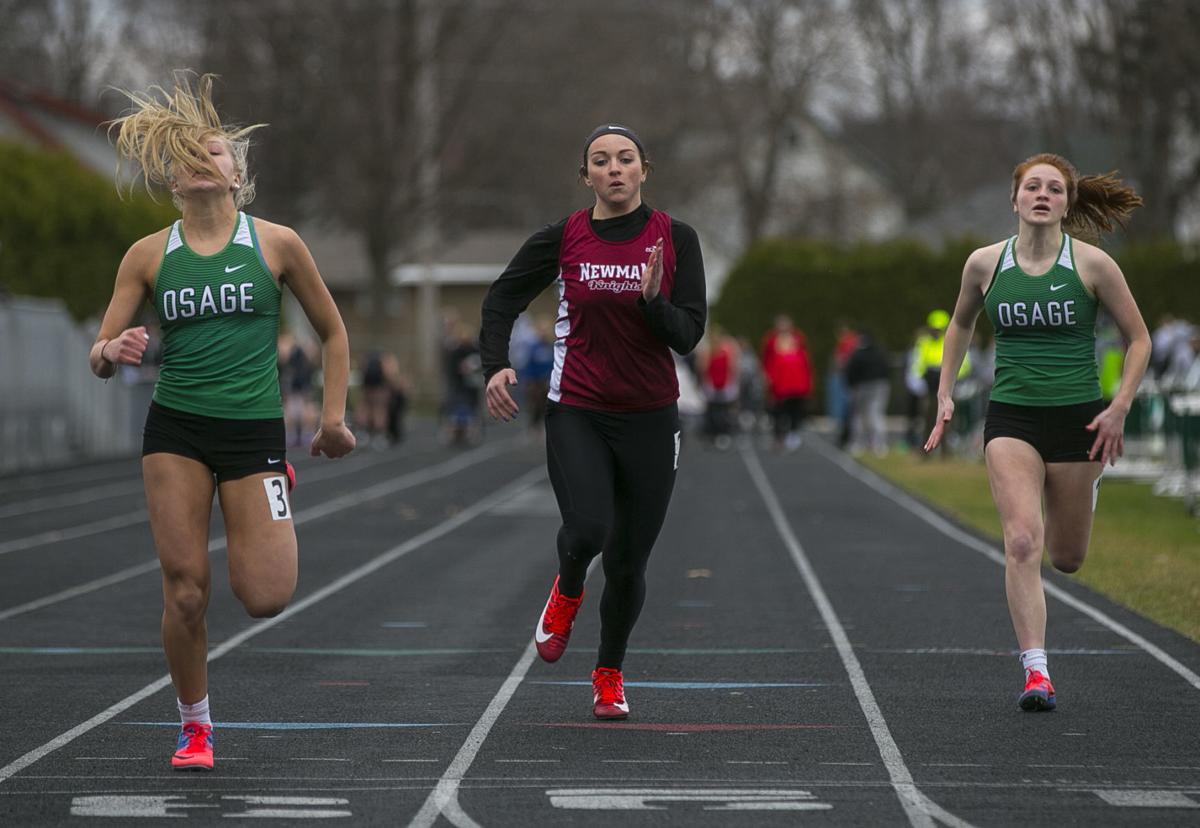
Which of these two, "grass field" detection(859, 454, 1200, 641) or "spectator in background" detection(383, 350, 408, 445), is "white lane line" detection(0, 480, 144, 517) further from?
"spectator in background" detection(383, 350, 408, 445)

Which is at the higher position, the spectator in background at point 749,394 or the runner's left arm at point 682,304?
the runner's left arm at point 682,304

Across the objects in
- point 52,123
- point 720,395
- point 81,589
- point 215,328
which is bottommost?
point 720,395

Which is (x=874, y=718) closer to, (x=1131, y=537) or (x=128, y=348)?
(x=128, y=348)

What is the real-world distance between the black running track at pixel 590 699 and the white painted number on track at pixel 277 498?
2.65 ft

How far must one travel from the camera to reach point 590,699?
7.85 meters

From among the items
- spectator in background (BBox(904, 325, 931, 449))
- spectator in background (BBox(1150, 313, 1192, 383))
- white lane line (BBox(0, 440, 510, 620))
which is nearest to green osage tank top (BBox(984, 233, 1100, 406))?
white lane line (BBox(0, 440, 510, 620))

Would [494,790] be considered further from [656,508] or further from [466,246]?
[466,246]

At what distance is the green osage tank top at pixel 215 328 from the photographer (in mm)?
6207

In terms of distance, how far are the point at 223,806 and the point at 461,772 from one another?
84 centimetres

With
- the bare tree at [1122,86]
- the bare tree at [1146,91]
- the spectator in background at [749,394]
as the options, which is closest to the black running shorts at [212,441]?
the bare tree at [1122,86]

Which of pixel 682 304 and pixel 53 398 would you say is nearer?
pixel 682 304

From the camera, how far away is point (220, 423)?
6207 millimetres

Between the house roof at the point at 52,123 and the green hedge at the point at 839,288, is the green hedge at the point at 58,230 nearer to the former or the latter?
the house roof at the point at 52,123

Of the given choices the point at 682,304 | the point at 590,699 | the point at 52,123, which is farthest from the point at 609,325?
the point at 52,123
